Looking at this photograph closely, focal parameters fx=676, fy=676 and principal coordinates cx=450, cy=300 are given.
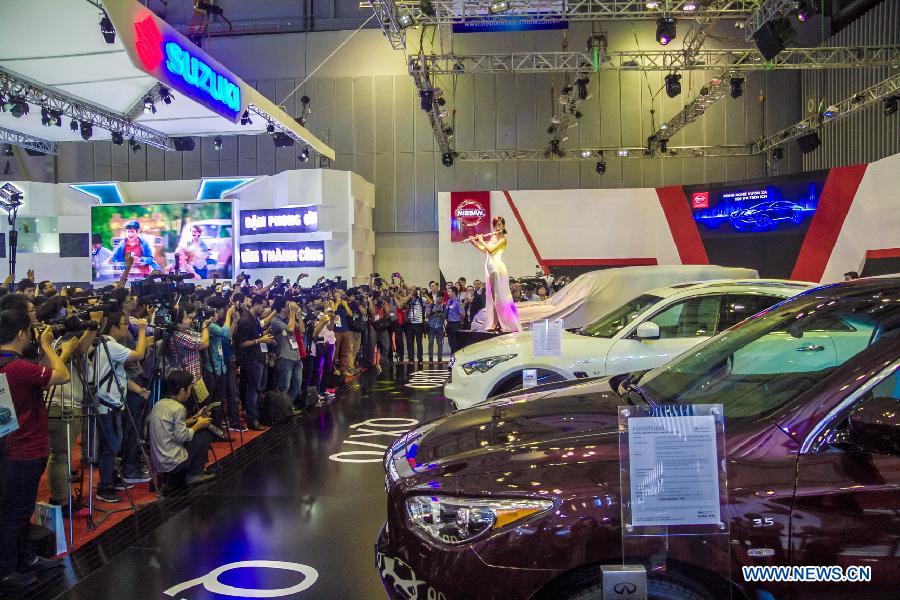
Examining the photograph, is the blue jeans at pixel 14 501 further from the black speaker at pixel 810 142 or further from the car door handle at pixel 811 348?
the black speaker at pixel 810 142

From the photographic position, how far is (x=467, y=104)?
22.4 metres

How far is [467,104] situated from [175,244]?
33.5 feet

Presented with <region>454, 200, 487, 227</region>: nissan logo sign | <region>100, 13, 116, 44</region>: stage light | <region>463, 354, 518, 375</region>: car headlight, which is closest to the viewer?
<region>463, 354, 518, 375</region>: car headlight

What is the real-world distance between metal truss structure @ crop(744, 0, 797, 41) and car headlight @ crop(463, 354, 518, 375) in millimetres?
8445

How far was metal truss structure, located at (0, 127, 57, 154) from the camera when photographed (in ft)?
53.0

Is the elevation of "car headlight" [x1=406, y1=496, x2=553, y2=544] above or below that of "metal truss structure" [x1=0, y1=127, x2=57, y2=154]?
below

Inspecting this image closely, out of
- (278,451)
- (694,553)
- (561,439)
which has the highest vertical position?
(561,439)

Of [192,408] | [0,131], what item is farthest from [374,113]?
[192,408]

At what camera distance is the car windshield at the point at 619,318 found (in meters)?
6.57

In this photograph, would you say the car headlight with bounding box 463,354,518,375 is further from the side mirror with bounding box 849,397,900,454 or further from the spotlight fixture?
the spotlight fixture

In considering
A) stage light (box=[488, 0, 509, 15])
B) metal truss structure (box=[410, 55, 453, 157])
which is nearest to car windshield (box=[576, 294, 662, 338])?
stage light (box=[488, 0, 509, 15])

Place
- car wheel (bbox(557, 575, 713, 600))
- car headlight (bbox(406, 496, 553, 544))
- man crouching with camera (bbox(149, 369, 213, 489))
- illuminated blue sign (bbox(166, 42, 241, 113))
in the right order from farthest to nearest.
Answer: illuminated blue sign (bbox(166, 42, 241, 113)) → man crouching with camera (bbox(149, 369, 213, 489)) → car headlight (bbox(406, 496, 553, 544)) → car wheel (bbox(557, 575, 713, 600))

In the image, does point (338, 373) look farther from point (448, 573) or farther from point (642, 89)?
point (642, 89)

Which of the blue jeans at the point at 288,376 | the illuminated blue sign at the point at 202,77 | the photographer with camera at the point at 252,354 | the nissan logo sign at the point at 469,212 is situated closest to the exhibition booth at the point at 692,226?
the nissan logo sign at the point at 469,212
